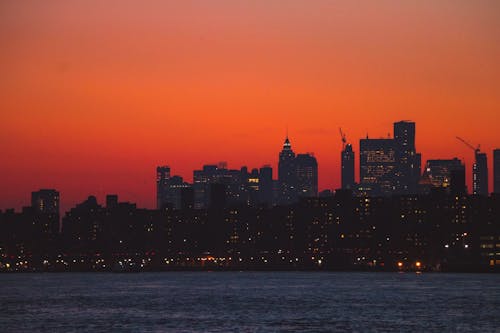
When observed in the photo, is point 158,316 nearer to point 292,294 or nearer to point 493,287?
point 292,294

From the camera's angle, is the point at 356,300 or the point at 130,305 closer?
the point at 130,305

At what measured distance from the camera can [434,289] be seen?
605 ft

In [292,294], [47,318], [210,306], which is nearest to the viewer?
[47,318]

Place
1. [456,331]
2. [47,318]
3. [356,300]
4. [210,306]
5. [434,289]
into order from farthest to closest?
[434,289]
[356,300]
[210,306]
[47,318]
[456,331]

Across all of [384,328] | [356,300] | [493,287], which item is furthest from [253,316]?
[493,287]

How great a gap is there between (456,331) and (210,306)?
4186 centimetres

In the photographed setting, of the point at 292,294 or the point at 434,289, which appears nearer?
the point at 292,294

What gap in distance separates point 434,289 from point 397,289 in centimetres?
591

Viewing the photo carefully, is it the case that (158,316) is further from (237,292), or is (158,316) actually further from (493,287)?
(493,287)

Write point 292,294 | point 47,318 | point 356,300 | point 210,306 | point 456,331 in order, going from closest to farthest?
point 456,331
point 47,318
point 210,306
point 356,300
point 292,294

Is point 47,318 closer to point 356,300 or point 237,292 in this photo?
point 356,300

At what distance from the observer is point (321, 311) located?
419 feet

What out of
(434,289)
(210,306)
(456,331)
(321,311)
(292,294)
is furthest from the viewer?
(434,289)

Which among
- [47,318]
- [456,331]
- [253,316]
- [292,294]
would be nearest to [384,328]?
[456,331]
